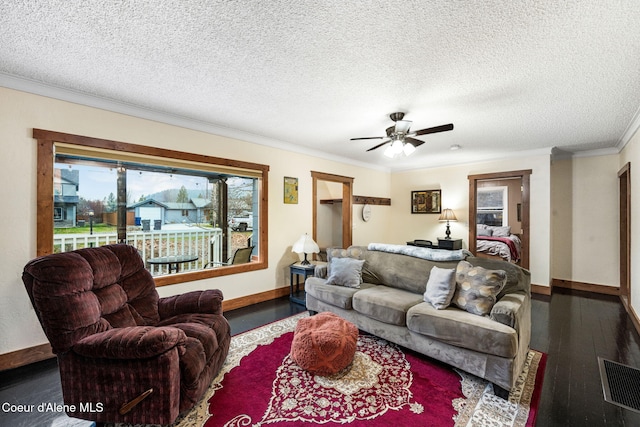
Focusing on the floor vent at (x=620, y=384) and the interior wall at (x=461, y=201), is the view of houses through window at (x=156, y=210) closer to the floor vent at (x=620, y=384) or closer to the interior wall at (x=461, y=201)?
the interior wall at (x=461, y=201)

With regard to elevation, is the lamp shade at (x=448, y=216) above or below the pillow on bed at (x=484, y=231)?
above

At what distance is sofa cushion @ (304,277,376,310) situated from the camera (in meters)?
3.01

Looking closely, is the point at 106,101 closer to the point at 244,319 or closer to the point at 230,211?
the point at 230,211

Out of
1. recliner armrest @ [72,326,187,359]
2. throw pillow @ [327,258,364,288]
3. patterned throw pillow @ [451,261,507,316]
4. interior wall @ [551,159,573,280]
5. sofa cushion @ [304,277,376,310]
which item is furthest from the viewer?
interior wall @ [551,159,573,280]

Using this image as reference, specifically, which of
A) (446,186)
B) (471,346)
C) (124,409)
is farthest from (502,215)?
(124,409)

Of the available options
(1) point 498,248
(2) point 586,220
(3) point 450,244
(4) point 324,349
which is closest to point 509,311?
(4) point 324,349

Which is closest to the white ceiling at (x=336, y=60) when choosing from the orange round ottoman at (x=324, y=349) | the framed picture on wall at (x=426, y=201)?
the orange round ottoman at (x=324, y=349)

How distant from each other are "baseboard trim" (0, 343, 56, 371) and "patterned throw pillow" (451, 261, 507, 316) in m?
3.79

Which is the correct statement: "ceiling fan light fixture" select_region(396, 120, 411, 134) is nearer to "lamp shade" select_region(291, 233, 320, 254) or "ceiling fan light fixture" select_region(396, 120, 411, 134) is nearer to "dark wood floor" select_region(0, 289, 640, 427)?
"lamp shade" select_region(291, 233, 320, 254)

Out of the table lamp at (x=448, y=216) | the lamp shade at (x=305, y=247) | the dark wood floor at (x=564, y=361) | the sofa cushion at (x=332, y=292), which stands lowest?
the dark wood floor at (x=564, y=361)

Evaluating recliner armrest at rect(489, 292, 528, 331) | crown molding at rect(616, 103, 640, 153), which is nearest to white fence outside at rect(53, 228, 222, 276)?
recliner armrest at rect(489, 292, 528, 331)

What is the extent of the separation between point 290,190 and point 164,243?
200 centimetres

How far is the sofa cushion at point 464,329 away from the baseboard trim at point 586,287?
421 cm

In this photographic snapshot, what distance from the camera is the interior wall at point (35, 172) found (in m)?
2.38
